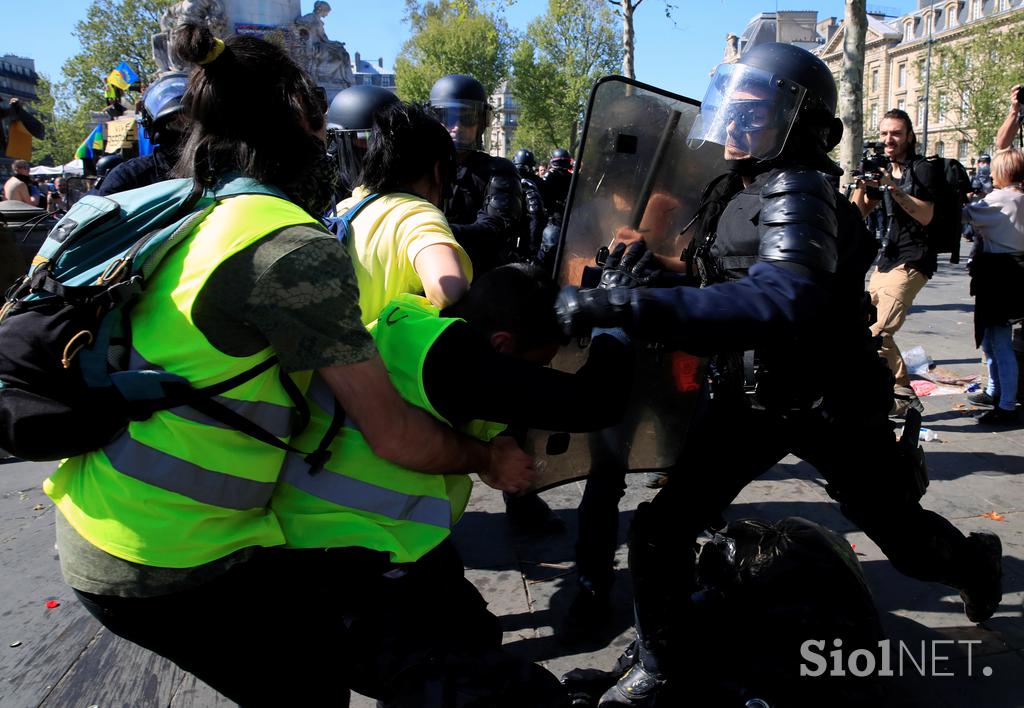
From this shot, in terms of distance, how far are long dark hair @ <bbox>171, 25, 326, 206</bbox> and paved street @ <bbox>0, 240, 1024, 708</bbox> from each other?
865 mm

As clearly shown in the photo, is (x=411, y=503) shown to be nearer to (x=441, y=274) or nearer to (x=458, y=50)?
(x=441, y=274)

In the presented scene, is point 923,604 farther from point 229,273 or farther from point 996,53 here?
point 996,53

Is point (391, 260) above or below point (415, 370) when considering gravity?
above

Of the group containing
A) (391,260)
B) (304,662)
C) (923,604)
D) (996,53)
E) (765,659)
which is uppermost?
(996,53)

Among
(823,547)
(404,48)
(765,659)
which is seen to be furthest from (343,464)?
(404,48)

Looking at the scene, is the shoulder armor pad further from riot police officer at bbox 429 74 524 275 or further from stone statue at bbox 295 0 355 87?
stone statue at bbox 295 0 355 87

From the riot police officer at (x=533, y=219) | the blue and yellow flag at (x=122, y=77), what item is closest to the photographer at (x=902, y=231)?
the riot police officer at (x=533, y=219)

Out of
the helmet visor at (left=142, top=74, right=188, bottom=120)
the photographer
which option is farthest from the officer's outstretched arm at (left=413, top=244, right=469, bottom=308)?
the photographer

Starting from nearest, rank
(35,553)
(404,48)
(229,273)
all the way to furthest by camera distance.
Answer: (229,273), (35,553), (404,48)

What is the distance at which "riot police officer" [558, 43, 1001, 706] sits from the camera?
1976mm

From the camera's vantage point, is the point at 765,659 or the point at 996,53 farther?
the point at 996,53

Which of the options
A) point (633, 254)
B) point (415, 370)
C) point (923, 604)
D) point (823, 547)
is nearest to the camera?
point (415, 370)

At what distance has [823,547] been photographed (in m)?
2.29

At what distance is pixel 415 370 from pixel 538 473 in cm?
77
